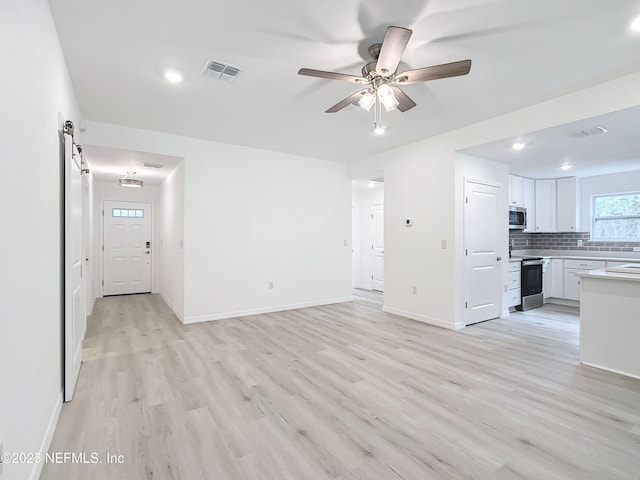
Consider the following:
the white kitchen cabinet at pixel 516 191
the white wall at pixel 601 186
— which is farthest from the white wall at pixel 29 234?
the white wall at pixel 601 186

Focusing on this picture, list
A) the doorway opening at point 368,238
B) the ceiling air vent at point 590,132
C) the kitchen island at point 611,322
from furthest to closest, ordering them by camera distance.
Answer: the doorway opening at point 368,238 < the ceiling air vent at point 590,132 < the kitchen island at point 611,322

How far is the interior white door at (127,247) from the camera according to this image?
690cm

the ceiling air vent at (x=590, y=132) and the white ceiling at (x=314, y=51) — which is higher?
the white ceiling at (x=314, y=51)

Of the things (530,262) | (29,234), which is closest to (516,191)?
(530,262)

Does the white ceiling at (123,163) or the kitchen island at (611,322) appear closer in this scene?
the kitchen island at (611,322)

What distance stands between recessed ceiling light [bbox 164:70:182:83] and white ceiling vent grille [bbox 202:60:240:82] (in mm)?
244

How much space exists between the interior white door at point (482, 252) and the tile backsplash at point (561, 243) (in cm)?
215

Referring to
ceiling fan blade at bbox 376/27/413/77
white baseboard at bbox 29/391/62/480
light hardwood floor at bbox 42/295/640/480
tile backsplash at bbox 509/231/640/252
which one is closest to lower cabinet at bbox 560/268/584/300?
tile backsplash at bbox 509/231/640/252

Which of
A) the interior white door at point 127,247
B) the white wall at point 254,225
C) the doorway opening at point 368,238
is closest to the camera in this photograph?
the white wall at point 254,225

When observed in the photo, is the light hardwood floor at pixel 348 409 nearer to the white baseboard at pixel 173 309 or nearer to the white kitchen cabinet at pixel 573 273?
the white baseboard at pixel 173 309

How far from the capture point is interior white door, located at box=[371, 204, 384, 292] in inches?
294

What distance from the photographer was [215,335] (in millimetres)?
4012

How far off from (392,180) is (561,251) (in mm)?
4322

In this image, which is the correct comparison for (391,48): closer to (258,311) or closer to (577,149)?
(577,149)
